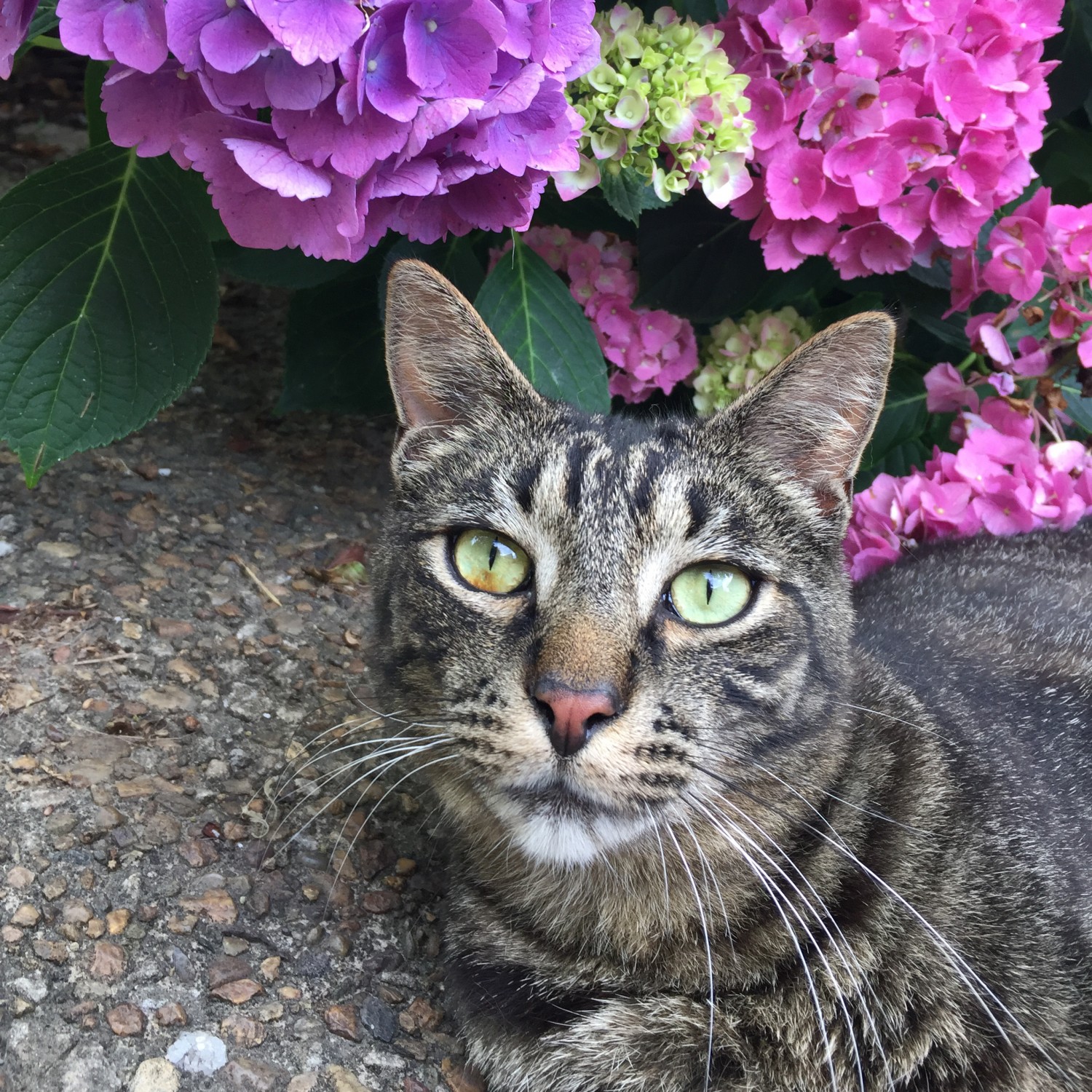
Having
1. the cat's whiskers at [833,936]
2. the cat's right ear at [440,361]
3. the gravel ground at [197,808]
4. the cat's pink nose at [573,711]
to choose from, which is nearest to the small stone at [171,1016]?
the gravel ground at [197,808]

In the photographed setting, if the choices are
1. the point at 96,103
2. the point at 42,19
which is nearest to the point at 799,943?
the point at 42,19

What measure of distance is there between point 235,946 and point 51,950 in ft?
0.68

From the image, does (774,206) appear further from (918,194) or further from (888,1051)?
(888,1051)

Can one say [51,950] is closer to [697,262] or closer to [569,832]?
[569,832]

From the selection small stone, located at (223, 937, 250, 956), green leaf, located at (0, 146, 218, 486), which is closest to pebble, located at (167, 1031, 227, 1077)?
small stone, located at (223, 937, 250, 956)

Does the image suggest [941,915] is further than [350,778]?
No

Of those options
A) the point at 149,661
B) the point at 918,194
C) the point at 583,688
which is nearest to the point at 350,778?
the point at 149,661

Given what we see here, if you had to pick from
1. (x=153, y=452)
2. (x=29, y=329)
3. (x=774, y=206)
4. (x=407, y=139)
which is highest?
(x=407, y=139)

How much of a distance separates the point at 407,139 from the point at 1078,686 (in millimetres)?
1184

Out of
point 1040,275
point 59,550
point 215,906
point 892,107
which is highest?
point 892,107

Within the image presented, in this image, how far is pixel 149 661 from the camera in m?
1.79

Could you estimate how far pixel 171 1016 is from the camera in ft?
4.19

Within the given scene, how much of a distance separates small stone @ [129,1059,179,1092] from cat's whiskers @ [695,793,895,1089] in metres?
0.66

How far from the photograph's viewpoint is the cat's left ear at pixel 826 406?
1.39 meters
